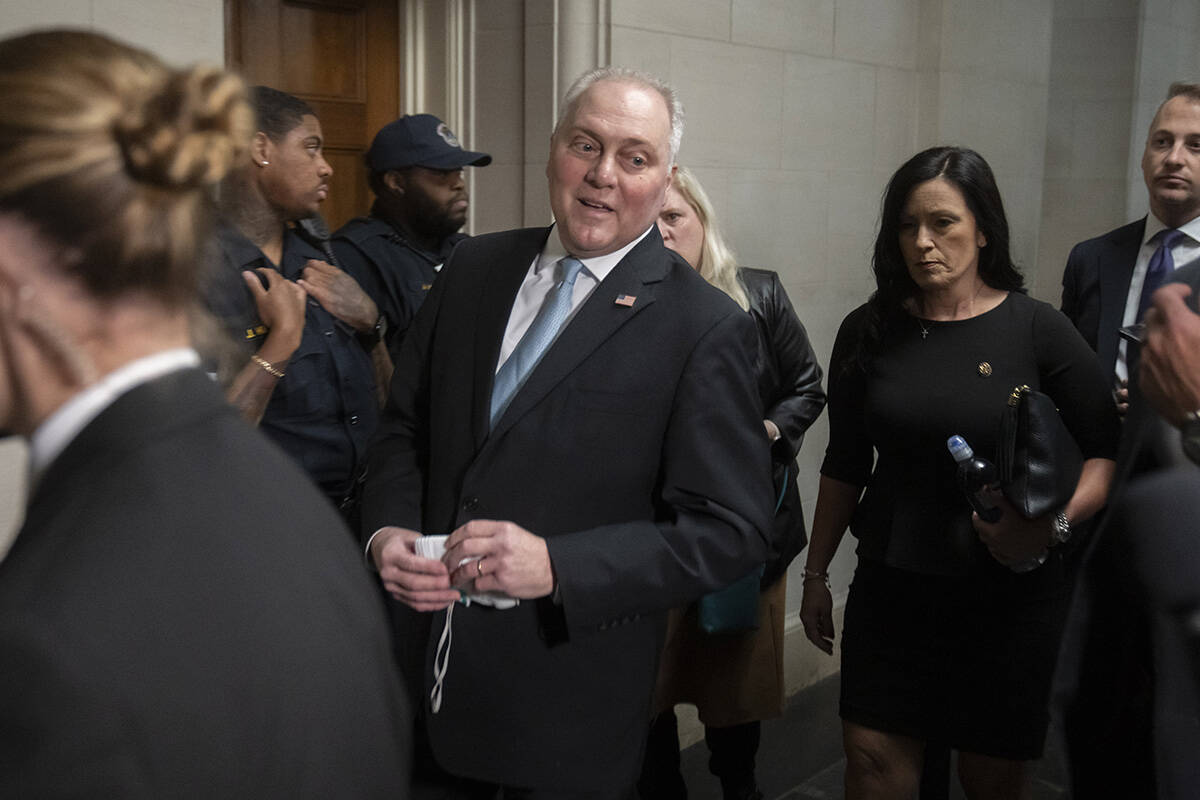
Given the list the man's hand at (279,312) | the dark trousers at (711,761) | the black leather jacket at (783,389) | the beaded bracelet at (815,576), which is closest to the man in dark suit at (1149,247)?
the black leather jacket at (783,389)

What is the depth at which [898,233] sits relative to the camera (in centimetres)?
318

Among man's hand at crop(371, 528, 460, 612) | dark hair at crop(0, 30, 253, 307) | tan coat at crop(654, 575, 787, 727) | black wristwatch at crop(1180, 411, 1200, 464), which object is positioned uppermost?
dark hair at crop(0, 30, 253, 307)

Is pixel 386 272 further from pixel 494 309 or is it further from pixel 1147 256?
pixel 1147 256

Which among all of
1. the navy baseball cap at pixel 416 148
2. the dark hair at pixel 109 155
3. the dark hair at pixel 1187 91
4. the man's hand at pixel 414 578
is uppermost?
the dark hair at pixel 1187 91

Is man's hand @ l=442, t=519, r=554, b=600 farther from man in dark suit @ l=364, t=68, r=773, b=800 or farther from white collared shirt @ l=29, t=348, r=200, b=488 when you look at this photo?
white collared shirt @ l=29, t=348, r=200, b=488

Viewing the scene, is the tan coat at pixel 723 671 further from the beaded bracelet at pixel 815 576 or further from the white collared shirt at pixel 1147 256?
the white collared shirt at pixel 1147 256

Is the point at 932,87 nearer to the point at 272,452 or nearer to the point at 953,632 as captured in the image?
the point at 953,632

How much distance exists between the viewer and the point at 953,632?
3049 millimetres

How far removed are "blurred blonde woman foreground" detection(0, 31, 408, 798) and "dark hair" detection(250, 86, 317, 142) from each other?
2.26m

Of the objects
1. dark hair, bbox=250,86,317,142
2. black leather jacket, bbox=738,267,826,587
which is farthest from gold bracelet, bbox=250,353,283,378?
black leather jacket, bbox=738,267,826,587

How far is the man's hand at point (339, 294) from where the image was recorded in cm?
324

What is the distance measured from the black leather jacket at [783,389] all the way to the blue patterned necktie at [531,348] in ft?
5.27

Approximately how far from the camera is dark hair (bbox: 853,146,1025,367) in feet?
10.2

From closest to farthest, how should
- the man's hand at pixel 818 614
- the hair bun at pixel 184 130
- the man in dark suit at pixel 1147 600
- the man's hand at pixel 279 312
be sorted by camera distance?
the hair bun at pixel 184 130
the man in dark suit at pixel 1147 600
the man's hand at pixel 279 312
the man's hand at pixel 818 614
